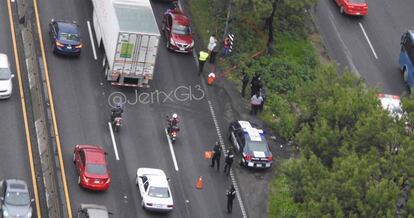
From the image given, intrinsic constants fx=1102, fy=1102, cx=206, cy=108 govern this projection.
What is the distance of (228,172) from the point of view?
64.3m

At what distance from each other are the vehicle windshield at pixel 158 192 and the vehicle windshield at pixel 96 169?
9.26 ft

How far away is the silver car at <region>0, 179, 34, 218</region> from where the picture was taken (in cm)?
5703

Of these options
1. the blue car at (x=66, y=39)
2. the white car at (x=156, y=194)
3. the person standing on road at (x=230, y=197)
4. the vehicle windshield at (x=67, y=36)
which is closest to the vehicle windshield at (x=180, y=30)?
the blue car at (x=66, y=39)

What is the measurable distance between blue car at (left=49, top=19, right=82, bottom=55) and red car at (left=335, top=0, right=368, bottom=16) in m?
19.8

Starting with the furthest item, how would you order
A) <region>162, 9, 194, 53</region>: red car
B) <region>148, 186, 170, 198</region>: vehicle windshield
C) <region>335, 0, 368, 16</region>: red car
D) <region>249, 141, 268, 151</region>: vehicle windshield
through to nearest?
<region>335, 0, 368, 16</region>: red car < <region>162, 9, 194, 53</region>: red car < <region>249, 141, 268, 151</region>: vehicle windshield < <region>148, 186, 170, 198</region>: vehicle windshield

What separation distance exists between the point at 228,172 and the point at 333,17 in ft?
64.8

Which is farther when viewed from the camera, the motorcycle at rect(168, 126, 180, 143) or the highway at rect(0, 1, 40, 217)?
the motorcycle at rect(168, 126, 180, 143)

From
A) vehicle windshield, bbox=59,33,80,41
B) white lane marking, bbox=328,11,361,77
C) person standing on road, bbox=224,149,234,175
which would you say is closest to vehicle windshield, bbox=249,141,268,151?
person standing on road, bbox=224,149,234,175

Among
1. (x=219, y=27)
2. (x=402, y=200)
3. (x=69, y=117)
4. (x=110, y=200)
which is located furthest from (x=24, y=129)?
(x=402, y=200)

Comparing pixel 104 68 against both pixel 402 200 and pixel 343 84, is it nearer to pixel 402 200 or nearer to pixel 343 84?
pixel 343 84

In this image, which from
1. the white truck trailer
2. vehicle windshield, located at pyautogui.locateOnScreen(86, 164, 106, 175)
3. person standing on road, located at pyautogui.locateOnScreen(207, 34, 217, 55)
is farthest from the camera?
person standing on road, located at pyautogui.locateOnScreen(207, 34, 217, 55)

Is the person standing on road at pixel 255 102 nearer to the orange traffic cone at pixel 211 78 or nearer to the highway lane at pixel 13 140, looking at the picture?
the orange traffic cone at pixel 211 78

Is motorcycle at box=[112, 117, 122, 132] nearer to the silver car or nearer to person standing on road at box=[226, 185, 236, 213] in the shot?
person standing on road at box=[226, 185, 236, 213]

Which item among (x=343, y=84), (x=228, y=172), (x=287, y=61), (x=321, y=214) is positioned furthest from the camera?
(x=287, y=61)
